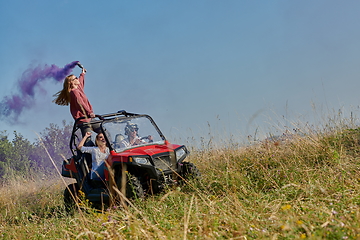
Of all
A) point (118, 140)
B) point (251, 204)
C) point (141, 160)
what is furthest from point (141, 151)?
point (251, 204)

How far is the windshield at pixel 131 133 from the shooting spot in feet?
18.6

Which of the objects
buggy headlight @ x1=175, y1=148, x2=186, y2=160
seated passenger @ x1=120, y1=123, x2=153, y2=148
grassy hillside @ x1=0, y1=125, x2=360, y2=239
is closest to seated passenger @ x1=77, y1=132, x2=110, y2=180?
seated passenger @ x1=120, y1=123, x2=153, y2=148

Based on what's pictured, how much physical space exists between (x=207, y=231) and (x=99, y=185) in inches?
129

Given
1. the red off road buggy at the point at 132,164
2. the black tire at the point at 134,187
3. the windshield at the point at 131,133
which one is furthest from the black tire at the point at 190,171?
the black tire at the point at 134,187

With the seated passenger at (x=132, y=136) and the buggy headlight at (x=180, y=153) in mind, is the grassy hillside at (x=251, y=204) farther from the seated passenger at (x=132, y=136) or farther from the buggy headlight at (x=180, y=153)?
the seated passenger at (x=132, y=136)

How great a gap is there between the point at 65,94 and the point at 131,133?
→ 2.02m

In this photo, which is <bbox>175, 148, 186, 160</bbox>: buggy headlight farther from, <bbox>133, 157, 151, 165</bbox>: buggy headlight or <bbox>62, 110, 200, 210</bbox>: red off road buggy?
<bbox>133, 157, 151, 165</bbox>: buggy headlight

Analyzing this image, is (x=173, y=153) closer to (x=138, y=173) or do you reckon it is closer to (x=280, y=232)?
(x=138, y=173)

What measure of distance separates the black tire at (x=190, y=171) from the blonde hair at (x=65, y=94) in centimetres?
283

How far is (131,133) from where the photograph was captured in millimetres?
5844

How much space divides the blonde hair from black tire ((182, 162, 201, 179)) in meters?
2.83

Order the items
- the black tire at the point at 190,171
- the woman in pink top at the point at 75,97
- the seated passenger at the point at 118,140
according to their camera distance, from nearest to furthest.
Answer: the black tire at the point at 190,171 → the seated passenger at the point at 118,140 → the woman in pink top at the point at 75,97

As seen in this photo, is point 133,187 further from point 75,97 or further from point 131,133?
point 75,97

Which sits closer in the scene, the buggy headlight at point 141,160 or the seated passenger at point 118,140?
the buggy headlight at point 141,160
